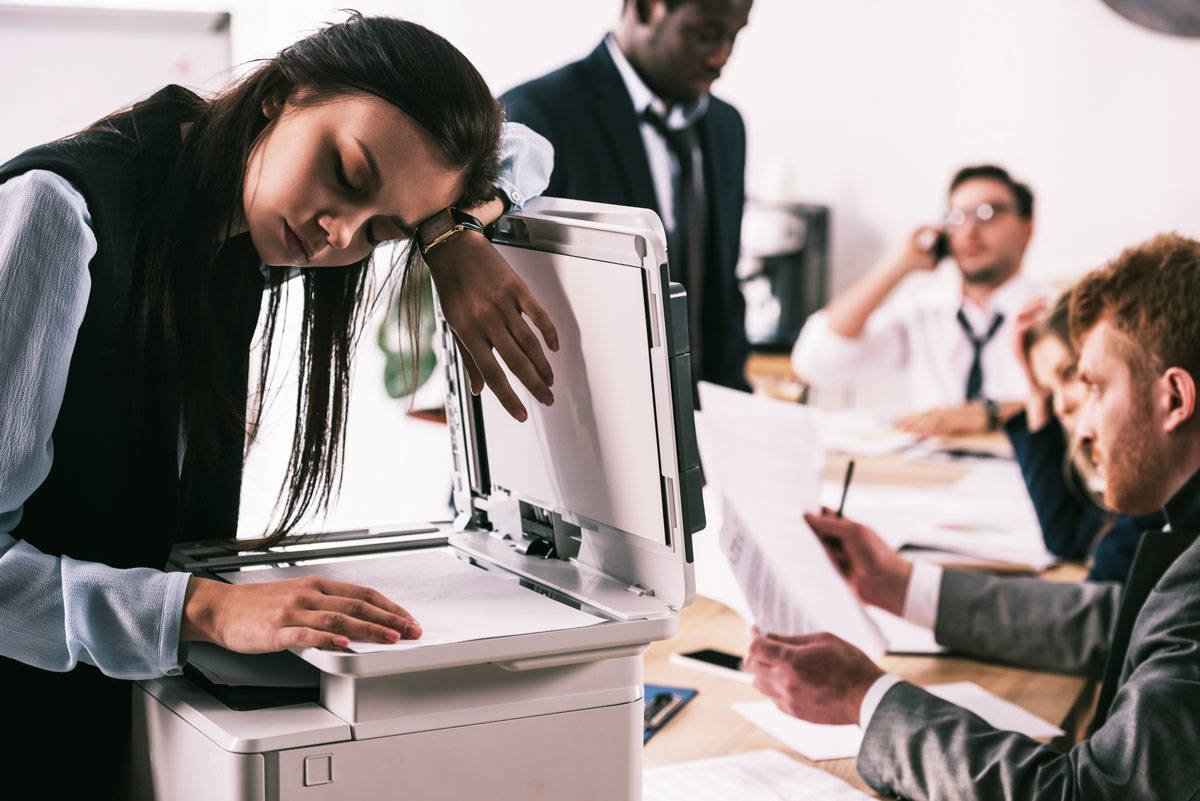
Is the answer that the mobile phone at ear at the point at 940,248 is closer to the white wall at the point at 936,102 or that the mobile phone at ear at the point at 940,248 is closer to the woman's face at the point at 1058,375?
the white wall at the point at 936,102

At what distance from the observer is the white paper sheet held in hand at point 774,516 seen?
121 centimetres

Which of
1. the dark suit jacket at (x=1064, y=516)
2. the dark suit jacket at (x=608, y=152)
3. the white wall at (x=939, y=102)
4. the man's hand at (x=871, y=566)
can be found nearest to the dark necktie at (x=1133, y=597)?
the man's hand at (x=871, y=566)

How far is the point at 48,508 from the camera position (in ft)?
2.77

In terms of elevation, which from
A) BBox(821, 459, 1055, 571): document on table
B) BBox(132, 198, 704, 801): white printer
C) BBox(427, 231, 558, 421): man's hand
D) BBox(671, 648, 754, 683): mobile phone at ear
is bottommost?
BBox(671, 648, 754, 683): mobile phone at ear

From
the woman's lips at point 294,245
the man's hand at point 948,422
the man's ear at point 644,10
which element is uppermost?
the man's ear at point 644,10

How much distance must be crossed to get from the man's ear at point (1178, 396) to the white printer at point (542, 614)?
0.61 meters

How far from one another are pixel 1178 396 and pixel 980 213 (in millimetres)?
2687

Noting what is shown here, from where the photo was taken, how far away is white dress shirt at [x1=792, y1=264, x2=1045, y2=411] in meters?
3.61

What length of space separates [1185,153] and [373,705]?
4.24 m

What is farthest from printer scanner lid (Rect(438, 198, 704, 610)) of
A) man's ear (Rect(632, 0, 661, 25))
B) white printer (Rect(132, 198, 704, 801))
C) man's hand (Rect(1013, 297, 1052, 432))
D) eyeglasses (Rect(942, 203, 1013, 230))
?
eyeglasses (Rect(942, 203, 1013, 230))

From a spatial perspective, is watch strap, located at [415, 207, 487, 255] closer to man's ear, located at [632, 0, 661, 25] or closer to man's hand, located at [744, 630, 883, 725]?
man's hand, located at [744, 630, 883, 725]

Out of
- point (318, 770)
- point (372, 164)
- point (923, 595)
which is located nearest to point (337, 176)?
point (372, 164)

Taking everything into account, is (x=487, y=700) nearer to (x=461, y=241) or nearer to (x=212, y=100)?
(x=461, y=241)

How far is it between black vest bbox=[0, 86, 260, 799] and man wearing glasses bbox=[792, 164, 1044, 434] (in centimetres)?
283
